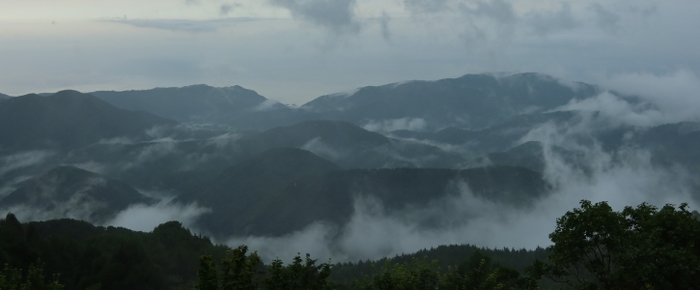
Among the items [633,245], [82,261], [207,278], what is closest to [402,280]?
[207,278]

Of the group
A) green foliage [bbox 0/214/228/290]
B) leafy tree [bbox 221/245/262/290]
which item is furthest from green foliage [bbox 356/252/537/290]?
green foliage [bbox 0/214/228/290]

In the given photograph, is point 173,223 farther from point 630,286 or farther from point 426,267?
point 630,286

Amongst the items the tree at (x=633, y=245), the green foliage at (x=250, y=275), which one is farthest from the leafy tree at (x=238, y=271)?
the tree at (x=633, y=245)

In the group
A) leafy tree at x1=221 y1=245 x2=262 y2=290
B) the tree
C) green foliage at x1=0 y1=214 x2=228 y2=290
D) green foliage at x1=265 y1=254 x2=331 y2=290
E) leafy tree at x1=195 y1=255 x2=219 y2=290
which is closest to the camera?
the tree

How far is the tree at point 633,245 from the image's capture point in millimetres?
29547

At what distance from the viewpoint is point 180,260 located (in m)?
149

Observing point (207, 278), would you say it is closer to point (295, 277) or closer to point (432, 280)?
point (295, 277)

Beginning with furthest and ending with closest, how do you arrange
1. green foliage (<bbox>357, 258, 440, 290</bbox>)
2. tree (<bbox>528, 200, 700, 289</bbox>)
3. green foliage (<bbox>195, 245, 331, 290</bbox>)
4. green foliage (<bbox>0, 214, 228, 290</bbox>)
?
green foliage (<bbox>0, 214, 228, 290</bbox>)
green foliage (<bbox>357, 258, 440, 290</bbox>)
green foliage (<bbox>195, 245, 331, 290</bbox>)
tree (<bbox>528, 200, 700, 289</bbox>)

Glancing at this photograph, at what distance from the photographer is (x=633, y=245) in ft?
105

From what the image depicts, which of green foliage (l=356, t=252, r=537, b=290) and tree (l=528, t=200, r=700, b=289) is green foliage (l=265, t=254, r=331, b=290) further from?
tree (l=528, t=200, r=700, b=289)

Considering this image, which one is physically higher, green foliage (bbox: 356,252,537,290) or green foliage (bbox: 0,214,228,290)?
green foliage (bbox: 0,214,228,290)

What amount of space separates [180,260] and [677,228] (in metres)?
133

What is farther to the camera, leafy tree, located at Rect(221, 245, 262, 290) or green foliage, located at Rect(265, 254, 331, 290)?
green foliage, located at Rect(265, 254, 331, 290)

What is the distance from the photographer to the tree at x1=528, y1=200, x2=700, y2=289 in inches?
1163
